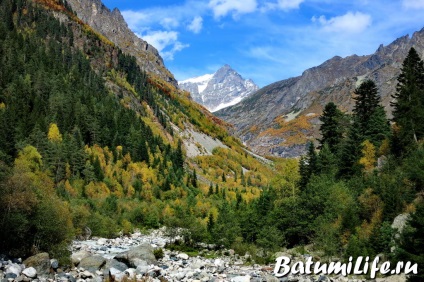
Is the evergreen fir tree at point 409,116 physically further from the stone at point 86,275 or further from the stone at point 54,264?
the stone at point 54,264

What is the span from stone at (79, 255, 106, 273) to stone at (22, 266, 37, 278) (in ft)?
28.6

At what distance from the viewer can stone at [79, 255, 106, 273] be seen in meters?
44.2

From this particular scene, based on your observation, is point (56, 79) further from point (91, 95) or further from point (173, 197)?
point (173, 197)

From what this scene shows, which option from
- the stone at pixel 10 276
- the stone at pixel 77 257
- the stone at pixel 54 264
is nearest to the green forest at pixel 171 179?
the stone at pixel 77 257

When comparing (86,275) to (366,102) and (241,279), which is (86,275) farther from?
(366,102)

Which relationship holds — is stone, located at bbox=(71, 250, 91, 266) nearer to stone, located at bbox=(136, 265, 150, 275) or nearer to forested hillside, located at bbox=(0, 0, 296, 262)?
forested hillside, located at bbox=(0, 0, 296, 262)

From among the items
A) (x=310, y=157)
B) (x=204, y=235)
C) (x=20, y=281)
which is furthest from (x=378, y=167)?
(x=20, y=281)

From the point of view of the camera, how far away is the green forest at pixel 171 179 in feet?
142

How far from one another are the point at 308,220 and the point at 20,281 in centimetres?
4802

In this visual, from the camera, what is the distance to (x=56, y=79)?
153000 mm

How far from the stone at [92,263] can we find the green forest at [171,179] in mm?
2262

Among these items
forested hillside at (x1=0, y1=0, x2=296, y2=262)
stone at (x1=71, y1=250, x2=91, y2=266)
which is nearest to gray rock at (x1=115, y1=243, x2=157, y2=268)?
stone at (x1=71, y1=250, x2=91, y2=266)

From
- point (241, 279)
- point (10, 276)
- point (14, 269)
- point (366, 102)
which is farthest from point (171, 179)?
point (10, 276)

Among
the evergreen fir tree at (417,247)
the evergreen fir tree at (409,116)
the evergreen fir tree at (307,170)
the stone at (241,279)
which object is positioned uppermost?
the evergreen fir tree at (409,116)
